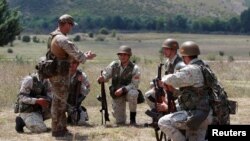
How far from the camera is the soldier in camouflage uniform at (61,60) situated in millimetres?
9242

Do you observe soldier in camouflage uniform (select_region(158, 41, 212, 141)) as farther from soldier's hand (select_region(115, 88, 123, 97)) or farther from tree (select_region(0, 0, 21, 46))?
tree (select_region(0, 0, 21, 46))

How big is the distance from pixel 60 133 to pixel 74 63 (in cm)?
156

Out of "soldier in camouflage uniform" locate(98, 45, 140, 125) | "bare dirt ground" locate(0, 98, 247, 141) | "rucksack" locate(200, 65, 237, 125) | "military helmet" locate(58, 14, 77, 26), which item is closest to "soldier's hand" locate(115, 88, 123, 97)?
"soldier in camouflage uniform" locate(98, 45, 140, 125)

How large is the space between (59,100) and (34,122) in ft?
3.10

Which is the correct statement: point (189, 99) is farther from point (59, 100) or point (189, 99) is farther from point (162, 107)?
point (59, 100)

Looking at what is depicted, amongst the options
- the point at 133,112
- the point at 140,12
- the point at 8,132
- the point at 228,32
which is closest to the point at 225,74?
the point at 133,112

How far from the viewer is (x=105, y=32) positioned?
119 metres

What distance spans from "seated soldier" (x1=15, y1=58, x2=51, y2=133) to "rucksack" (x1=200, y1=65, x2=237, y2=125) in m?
3.33

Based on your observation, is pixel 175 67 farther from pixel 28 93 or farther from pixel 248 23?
pixel 248 23

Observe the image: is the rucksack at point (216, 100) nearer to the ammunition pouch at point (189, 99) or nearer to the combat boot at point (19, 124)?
the ammunition pouch at point (189, 99)

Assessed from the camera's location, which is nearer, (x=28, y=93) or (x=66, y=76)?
(x=66, y=76)

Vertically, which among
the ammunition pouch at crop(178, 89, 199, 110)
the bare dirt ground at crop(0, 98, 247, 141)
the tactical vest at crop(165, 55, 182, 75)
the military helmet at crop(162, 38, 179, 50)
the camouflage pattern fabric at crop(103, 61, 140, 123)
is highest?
the military helmet at crop(162, 38, 179, 50)

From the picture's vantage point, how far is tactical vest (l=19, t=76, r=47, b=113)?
33.5 ft

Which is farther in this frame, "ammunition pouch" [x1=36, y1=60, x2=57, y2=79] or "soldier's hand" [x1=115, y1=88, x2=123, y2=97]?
"soldier's hand" [x1=115, y1=88, x2=123, y2=97]
